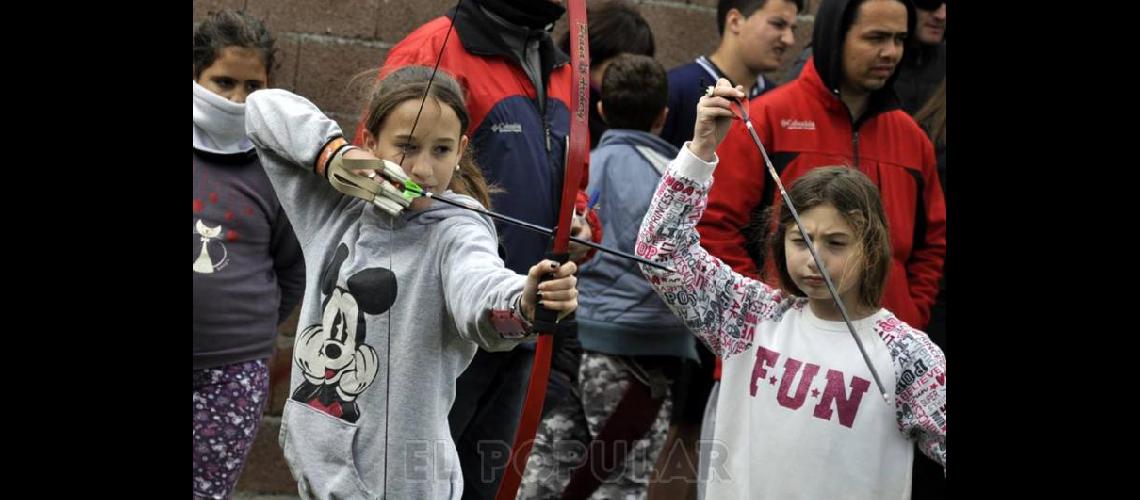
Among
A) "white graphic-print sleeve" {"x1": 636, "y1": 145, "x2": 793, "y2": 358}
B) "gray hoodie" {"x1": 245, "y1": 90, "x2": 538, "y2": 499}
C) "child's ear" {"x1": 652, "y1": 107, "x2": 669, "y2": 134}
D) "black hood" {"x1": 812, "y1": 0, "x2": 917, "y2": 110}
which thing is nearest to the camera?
"gray hoodie" {"x1": 245, "y1": 90, "x2": 538, "y2": 499}

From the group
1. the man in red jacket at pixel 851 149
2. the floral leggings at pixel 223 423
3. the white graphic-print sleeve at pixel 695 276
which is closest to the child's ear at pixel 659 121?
the man in red jacket at pixel 851 149

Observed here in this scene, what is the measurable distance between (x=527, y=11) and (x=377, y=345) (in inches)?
28.7

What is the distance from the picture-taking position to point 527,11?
8.79 feet

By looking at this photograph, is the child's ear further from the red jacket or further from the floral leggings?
the floral leggings

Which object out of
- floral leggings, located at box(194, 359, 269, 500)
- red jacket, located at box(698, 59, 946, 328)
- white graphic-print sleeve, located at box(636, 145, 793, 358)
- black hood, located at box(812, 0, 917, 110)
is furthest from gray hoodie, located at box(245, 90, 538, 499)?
black hood, located at box(812, 0, 917, 110)

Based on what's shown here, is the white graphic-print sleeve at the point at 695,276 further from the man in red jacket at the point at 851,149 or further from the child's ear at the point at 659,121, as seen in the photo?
the child's ear at the point at 659,121

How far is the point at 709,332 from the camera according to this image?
254 centimetres

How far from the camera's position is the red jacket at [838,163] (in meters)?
2.99

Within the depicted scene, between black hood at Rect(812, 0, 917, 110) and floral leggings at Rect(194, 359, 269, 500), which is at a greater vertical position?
black hood at Rect(812, 0, 917, 110)

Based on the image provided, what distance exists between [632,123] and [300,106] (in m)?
1.18

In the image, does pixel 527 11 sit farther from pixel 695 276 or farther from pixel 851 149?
pixel 851 149

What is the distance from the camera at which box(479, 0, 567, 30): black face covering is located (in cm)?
266

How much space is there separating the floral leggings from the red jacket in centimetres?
93
